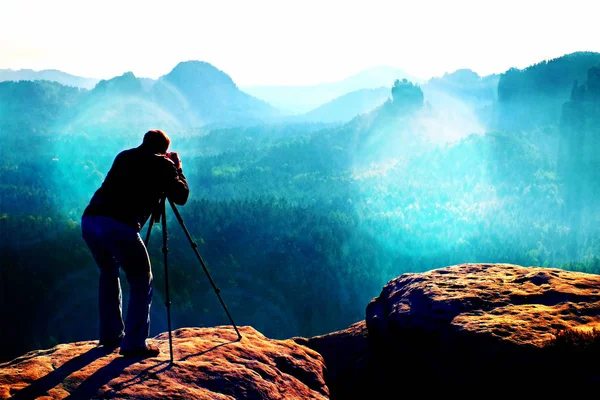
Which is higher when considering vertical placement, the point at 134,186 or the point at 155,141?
the point at 155,141

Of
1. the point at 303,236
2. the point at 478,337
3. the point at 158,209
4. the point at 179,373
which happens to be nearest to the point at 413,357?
the point at 478,337

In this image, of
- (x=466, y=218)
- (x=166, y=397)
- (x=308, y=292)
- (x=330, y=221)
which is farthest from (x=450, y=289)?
(x=466, y=218)

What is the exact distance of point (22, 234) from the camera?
85.6 m

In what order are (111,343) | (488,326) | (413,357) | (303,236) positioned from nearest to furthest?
(488,326), (111,343), (413,357), (303,236)

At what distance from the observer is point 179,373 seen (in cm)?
759

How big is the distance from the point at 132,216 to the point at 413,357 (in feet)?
19.2

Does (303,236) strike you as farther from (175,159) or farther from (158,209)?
(158,209)

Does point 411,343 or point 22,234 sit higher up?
point 411,343

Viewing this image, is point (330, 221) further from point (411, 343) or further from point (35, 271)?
point (411, 343)

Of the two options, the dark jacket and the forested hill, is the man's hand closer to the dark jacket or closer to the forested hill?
the dark jacket

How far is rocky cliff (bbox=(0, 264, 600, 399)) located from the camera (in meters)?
7.00

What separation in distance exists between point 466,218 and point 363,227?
1596 inches

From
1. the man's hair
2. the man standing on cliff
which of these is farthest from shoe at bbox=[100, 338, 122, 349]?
the man's hair

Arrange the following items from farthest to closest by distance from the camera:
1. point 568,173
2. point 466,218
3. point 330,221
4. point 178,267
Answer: point 568,173
point 466,218
point 330,221
point 178,267
